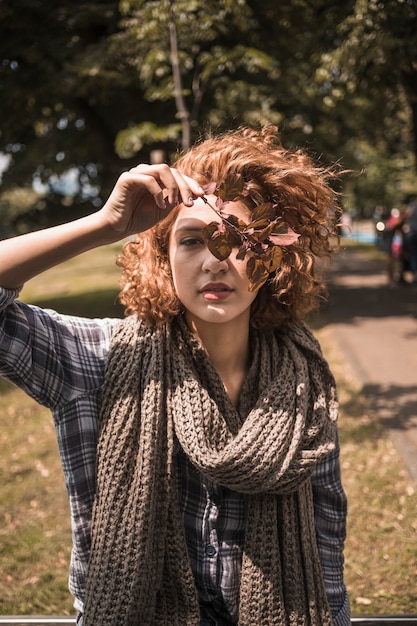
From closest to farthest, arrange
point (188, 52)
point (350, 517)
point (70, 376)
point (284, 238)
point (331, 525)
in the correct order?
point (284, 238)
point (70, 376)
point (331, 525)
point (350, 517)
point (188, 52)

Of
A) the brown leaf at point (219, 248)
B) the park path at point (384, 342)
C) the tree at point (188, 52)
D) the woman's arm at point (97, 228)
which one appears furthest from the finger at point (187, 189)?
the tree at point (188, 52)

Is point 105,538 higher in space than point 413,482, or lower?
higher

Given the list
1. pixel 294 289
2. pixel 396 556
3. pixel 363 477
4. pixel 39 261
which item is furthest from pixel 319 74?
pixel 39 261

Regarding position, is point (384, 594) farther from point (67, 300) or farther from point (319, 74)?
point (67, 300)

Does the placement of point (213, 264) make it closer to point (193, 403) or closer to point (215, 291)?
point (215, 291)

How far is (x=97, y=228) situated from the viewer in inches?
63.1

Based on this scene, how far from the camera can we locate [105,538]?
1764 millimetres

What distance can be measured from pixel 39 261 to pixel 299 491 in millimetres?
927

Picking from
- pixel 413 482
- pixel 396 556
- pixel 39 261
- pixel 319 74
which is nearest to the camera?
pixel 39 261

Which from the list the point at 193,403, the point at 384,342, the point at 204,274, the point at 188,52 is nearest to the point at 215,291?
the point at 204,274

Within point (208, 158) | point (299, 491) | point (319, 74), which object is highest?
point (319, 74)

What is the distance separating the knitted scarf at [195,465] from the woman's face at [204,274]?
0.14 metres

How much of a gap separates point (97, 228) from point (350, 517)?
3.43 metres

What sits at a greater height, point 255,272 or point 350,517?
point 255,272
